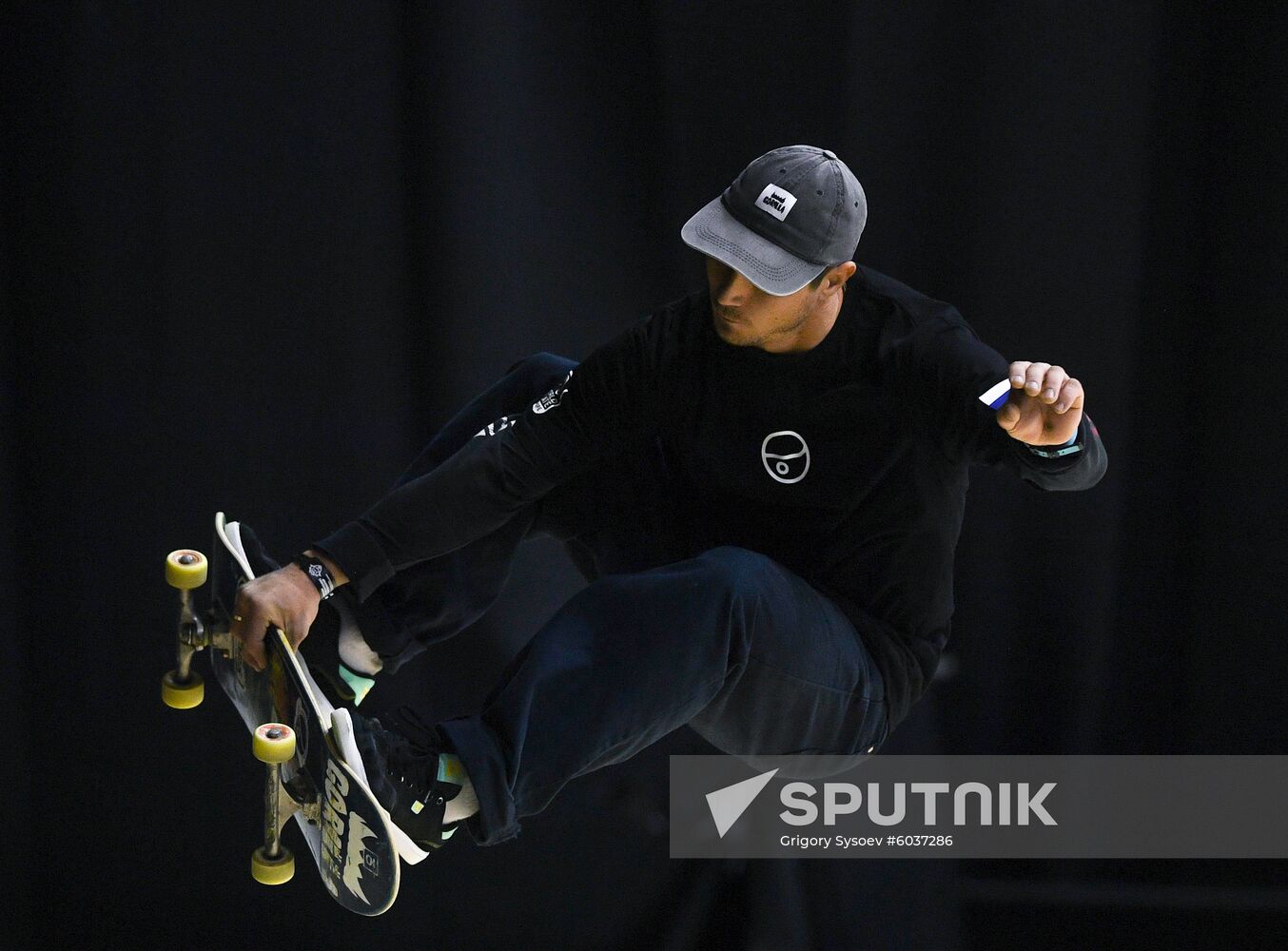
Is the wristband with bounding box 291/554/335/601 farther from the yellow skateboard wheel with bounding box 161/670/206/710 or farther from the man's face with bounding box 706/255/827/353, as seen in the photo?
the man's face with bounding box 706/255/827/353

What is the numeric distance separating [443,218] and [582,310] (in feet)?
0.90

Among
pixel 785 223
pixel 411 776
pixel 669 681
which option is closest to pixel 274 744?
pixel 411 776

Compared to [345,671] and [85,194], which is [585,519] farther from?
[85,194]

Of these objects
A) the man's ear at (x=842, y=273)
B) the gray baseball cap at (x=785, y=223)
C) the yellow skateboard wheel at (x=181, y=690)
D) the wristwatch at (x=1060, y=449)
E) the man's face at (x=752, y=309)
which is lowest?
the yellow skateboard wheel at (x=181, y=690)

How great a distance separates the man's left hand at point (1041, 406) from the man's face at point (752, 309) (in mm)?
260

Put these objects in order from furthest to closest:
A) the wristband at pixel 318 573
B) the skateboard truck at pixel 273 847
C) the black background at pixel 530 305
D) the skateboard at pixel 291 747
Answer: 1. the black background at pixel 530 305
2. the wristband at pixel 318 573
3. the skateboard truck at pixel 273 847
4. the skateboard at pixel 291 747

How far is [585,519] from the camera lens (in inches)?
77.3

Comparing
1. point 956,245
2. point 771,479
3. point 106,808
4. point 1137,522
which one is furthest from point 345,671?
point 1137,522

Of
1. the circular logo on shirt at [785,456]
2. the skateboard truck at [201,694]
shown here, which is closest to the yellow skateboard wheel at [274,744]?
the skateboard truck at [201,694]

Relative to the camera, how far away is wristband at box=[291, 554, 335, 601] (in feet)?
5.87

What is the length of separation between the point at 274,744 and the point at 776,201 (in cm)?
75

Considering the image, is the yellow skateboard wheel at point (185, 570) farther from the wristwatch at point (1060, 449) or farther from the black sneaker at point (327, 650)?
the wristwatch at point (1060, 449)

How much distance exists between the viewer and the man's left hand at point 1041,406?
5.05 ft

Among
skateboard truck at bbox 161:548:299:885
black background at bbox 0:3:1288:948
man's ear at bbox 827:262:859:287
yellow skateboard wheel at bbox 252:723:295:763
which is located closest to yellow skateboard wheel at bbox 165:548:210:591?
skateboard truck at bbox 161:548:299:885
